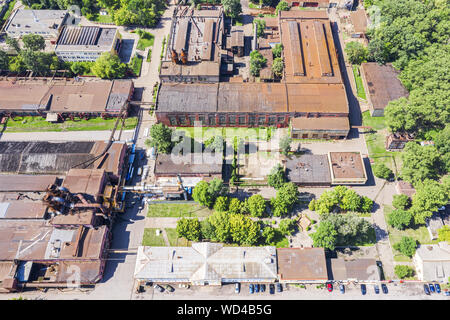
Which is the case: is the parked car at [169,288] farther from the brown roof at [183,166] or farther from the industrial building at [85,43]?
the industrial building at [85,43]

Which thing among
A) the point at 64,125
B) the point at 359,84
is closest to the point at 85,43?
the point at 64,125

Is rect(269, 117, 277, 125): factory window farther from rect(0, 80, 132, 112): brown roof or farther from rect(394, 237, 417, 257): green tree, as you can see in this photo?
rect(394, 237, 417, 257): green tree

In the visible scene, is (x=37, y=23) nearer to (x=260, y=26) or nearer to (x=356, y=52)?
(x=260, y=26)

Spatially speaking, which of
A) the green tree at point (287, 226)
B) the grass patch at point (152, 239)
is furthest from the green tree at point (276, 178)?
the grass patch at point (152, 239)

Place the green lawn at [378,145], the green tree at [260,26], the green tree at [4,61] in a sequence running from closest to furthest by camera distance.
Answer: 1. the green lawn at [378,145]
2. the green tree at [4,61]
3. the green tree at [260,26]

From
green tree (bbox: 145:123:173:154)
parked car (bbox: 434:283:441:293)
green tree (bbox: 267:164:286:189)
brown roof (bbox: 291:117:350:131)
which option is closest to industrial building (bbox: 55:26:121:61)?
green tree (bbox: 145:123:173:154)
